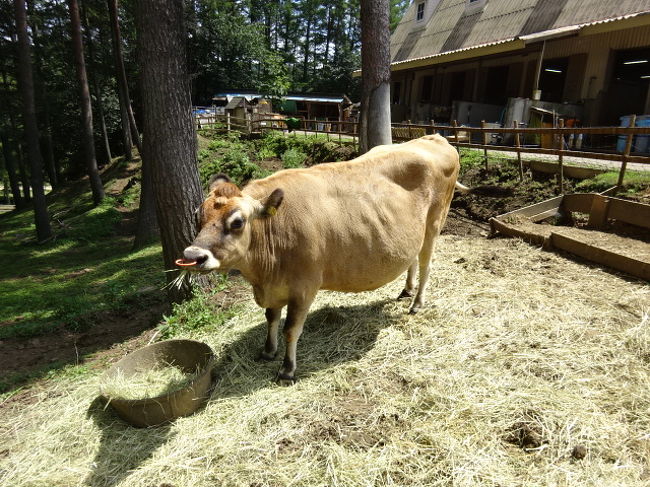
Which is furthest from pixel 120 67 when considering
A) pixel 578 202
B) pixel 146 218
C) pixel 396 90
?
pixel 578 202

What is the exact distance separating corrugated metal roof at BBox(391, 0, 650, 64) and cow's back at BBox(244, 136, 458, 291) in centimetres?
1222

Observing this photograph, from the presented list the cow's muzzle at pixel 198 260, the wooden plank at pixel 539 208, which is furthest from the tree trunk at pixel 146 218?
the wooden plank at pixel 539 208

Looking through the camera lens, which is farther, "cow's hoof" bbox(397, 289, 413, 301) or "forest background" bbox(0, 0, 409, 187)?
"forest background" bbox(0, 0, 409, 187)

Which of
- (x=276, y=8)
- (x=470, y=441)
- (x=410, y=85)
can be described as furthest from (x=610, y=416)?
(x=276, y=8)

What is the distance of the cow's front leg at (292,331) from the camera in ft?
11.9

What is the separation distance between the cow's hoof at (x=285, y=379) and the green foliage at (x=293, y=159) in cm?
1302

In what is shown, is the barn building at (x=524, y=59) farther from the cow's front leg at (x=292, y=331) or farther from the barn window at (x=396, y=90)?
the cow's front leg at (x=292, y=331)

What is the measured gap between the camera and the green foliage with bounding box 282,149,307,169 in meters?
16.4

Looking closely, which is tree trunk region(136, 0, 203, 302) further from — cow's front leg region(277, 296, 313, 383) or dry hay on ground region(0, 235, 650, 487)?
cow's front leg region(277, 296, 313, 383)

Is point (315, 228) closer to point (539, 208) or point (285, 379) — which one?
point (285, 379)

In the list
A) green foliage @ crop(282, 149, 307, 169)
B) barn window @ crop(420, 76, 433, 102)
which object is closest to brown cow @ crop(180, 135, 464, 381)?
green foliage @ crop(282, 149, 307, 169)

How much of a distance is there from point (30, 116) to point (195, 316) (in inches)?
495

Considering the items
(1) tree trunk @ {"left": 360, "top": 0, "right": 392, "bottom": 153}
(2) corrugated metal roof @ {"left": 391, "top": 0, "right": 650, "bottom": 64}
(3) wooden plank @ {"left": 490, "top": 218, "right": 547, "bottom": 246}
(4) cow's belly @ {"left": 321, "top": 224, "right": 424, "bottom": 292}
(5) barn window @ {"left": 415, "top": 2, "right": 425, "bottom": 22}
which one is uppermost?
(5) barn window @ {"left": 415, "top": 2, "right": 425, "bottom": 22}

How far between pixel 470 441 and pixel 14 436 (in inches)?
146
